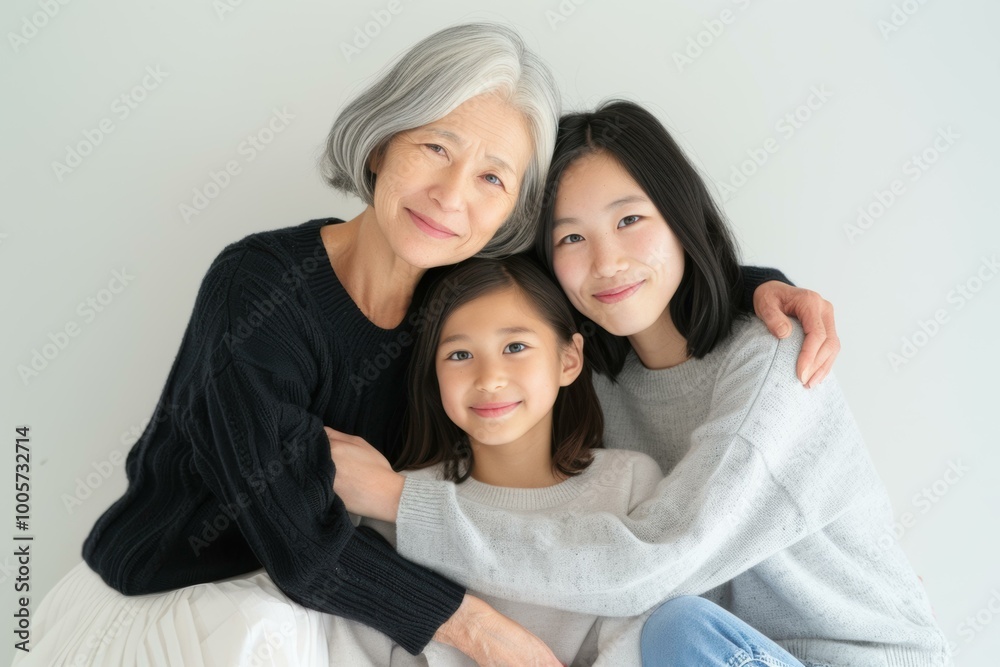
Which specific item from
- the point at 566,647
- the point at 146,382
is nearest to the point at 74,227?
the point at 146,382

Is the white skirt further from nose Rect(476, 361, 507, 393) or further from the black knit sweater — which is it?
nose Rect(476, 361, 507, 393)

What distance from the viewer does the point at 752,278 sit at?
1.83 m

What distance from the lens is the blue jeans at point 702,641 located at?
1.38m

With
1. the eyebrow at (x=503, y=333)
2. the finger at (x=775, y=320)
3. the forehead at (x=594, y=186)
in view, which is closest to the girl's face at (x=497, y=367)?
the eyebrow at (x=503, y=333)

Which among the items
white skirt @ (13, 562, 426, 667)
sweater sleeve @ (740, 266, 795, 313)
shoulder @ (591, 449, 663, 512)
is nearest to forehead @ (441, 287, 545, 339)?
shoulder @ (591, 449, 663, 512)

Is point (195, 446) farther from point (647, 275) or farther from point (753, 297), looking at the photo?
point (753, 297)

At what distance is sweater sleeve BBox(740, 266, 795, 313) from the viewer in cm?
179

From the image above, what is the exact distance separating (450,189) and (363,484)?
57 centimetres

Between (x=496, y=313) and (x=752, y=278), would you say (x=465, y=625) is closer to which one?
(x=496, y=313)

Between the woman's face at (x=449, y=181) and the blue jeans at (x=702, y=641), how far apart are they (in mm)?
763

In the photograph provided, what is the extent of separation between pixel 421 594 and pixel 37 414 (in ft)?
3.84

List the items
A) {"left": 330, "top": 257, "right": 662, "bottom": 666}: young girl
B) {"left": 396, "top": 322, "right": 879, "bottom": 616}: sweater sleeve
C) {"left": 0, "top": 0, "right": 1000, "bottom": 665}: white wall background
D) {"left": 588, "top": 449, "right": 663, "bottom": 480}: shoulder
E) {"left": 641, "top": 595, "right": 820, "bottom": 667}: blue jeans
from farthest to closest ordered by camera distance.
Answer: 1. {"left": 0, "top": 0, "right": 1000, "bottom": 665}: white wall background
2. {"left": 588, "top": 449, "right": 663, "bottom": 480}: shoulder
3. {"left": 330, "top": 257, "right": 662, "bottom": 666}: young girl
4. {"left": 396, "top": 322, "right": 879, "bottom": 616}: sweater sleeve
5. {"left": 641, "top": 595, "right": 820, "bottom": 667}: blue jeans

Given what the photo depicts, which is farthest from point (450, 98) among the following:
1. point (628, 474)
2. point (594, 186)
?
point (628, 474)

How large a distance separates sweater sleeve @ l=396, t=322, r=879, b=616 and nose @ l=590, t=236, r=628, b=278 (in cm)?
32
